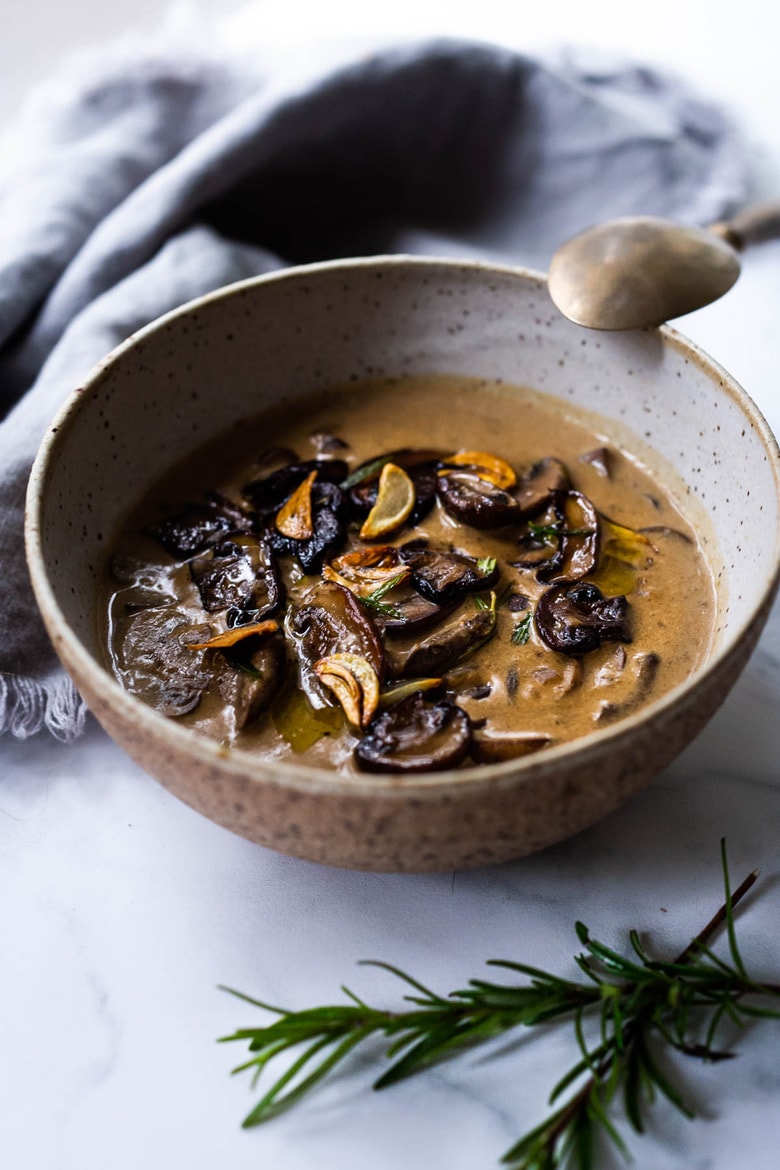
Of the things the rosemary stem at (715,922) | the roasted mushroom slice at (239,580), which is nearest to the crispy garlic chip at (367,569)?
the roasted mushroom slice at (239,580)

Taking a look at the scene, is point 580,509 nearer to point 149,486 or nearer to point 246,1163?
point 149,486

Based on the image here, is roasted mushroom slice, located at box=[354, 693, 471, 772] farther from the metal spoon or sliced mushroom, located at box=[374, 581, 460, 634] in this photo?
the metal spoon

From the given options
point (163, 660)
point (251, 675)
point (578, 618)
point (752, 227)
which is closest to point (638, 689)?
point (578, 618)

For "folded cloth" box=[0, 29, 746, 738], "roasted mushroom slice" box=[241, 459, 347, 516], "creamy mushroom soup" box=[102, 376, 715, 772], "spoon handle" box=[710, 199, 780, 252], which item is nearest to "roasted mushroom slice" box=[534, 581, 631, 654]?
"creamy mushroom soup" box=[102, 376, 715, 772]

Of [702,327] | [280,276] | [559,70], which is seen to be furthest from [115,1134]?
[559,70]

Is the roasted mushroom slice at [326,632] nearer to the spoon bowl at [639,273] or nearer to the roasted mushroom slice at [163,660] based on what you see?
the roasted mushroom slice at [163,660]

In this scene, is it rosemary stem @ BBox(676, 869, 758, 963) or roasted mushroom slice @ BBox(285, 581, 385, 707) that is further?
roasted mushroom slice @ BBox(285, 581, 385, 707)

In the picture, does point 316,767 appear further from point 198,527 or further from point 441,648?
point 198,527
